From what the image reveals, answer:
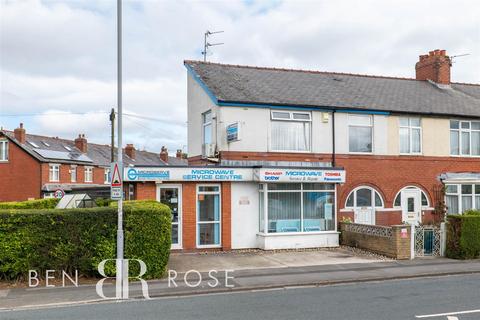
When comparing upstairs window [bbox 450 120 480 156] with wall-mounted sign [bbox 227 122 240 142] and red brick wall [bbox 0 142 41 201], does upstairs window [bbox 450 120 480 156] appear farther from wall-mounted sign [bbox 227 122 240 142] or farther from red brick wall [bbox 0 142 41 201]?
red brick wall [bbox 0 142 41 201]

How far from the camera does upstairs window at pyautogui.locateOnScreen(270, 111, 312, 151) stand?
64.7ft

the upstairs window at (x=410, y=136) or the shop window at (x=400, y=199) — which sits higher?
the upstairs window at (x=410, y=136)

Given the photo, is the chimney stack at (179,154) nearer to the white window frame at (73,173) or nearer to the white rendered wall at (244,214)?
the white window frame at (73,173)

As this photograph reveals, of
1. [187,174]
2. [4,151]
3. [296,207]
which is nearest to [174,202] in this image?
[187,174]

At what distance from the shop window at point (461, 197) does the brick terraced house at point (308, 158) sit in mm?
46

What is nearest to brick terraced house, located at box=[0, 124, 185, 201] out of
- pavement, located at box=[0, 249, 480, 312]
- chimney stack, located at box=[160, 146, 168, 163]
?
chimney stack, located at box=[160, 146, 168, 163]

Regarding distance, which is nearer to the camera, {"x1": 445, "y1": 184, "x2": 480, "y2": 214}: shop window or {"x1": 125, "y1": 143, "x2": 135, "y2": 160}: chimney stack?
{"x1": 445, "y1": 184, "x2": 480, "y2": 214}: shop window

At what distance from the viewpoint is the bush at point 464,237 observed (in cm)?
1636

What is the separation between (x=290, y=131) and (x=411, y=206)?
631 centimetres

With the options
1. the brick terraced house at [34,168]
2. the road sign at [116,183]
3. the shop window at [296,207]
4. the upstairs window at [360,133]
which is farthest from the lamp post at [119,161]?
the brick terraced house at [34,168]

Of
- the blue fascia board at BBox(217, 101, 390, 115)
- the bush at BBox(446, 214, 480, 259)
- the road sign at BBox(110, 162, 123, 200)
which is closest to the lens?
the road sign at BBox(110, 162, 123, 200)

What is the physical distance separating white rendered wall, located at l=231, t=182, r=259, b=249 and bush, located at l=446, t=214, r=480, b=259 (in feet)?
21.4

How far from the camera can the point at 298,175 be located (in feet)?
59.3

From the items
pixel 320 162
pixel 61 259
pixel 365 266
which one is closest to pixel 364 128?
pixel 320 162
